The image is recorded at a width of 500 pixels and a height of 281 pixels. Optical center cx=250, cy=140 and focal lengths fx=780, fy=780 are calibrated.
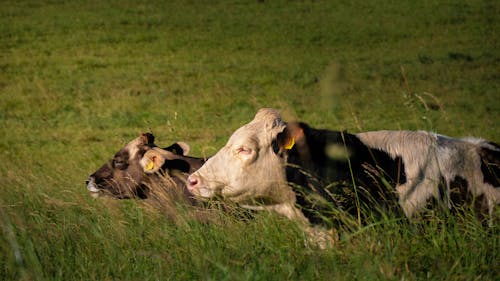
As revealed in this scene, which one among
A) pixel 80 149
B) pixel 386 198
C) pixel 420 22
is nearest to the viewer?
pixel 386 198

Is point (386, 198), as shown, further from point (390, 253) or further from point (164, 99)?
point (164, 99)

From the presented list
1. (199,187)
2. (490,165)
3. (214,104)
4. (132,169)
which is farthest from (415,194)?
(214,104)

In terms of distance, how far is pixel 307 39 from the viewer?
2850cm

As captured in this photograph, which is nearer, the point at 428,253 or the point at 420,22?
the point at 428,253

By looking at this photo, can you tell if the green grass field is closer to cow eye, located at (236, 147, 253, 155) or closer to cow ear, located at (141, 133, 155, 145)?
cow eye, located at (236, 147, 253, 155)

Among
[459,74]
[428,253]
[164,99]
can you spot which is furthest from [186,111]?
[428,253]

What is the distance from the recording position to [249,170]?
6105mm

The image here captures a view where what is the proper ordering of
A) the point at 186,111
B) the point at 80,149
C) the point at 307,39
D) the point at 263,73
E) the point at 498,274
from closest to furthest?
the point at 498,274 < the point at 80,149 < the point at 186,111 < the point at 263,73 < the point at 307,39

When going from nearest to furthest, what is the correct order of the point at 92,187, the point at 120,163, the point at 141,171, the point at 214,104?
the point at 92,187 < the point at 141,171 < the point at 120,163 < the point at 214,104

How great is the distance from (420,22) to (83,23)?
43.6 ft

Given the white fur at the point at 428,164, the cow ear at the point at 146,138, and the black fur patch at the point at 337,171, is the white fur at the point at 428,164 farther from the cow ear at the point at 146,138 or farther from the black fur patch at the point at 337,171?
the cow ear at the point at 146,138

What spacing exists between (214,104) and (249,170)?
1285 cm

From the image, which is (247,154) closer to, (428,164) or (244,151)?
(244,151)

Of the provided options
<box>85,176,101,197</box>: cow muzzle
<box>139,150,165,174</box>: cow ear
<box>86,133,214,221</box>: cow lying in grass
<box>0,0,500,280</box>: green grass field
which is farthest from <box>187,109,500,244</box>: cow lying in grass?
<box>85,176,101,197</box>: cow muzzle
